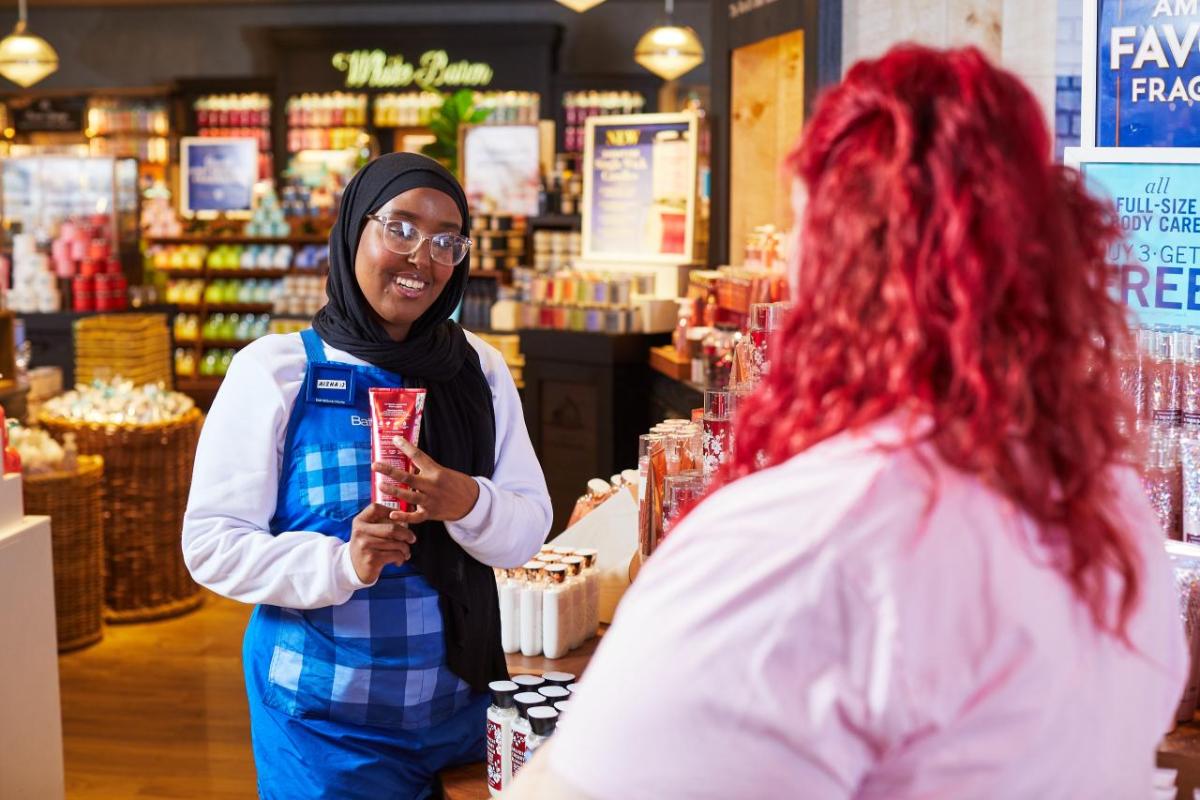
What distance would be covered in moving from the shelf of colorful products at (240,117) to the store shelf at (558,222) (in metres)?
6.38

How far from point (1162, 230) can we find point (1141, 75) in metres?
0.32

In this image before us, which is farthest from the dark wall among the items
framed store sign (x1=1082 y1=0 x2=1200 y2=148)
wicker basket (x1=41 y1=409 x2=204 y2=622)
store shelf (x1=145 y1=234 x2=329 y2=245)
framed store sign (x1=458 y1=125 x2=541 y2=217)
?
framed store sign (x1=1082 y1=0 x2=1200 y2=148)

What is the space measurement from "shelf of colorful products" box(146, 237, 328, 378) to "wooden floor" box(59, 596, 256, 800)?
5.99 meters

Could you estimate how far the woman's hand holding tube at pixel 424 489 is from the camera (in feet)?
5.94

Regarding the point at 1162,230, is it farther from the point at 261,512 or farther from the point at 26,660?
the point at 26,660

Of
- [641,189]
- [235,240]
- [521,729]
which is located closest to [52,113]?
[235,240]

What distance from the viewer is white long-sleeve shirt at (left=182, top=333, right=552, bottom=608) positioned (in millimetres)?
1918

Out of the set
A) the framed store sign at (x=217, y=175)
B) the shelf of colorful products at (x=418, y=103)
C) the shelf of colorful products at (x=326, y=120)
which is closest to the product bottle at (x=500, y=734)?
the shelf of colorful products at (x=418, y=103)

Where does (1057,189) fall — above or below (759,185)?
below

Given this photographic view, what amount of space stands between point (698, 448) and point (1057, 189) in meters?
1.39

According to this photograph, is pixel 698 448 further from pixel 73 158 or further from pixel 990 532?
pixel 73 158

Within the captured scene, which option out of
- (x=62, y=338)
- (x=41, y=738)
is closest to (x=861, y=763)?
(x=41, y=738)

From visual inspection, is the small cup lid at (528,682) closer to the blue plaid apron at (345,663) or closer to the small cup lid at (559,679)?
the small cup lid at (559,679)

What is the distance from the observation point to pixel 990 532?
2.71ft
